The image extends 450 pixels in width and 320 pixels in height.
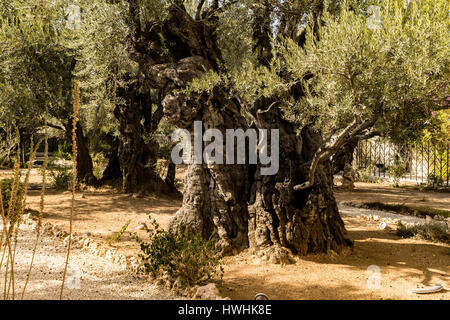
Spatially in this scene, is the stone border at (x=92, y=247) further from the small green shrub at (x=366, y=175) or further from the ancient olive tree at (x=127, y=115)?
the small green shrub at (x=366, y=175)

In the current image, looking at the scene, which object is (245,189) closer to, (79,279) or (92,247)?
(92,247)

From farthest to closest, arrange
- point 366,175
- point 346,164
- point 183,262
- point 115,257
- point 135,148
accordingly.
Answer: point 366,175, point 346,164, point 135,148, point 115,257, point 183,262

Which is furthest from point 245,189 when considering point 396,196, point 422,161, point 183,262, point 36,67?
point 422,161

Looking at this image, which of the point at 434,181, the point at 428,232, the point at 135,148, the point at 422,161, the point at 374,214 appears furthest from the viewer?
the point at 422,161

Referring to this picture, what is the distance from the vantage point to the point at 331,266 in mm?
5805

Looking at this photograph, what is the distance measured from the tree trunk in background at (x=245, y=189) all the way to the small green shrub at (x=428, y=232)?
191cm

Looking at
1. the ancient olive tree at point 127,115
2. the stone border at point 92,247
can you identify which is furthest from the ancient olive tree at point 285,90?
the ancient olive tree at point 127,115

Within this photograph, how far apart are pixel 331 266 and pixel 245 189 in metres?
1.96

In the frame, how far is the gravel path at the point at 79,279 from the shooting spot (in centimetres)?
462

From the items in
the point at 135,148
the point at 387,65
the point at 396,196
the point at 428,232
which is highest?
the point at 387,65

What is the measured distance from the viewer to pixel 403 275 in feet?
17.6
